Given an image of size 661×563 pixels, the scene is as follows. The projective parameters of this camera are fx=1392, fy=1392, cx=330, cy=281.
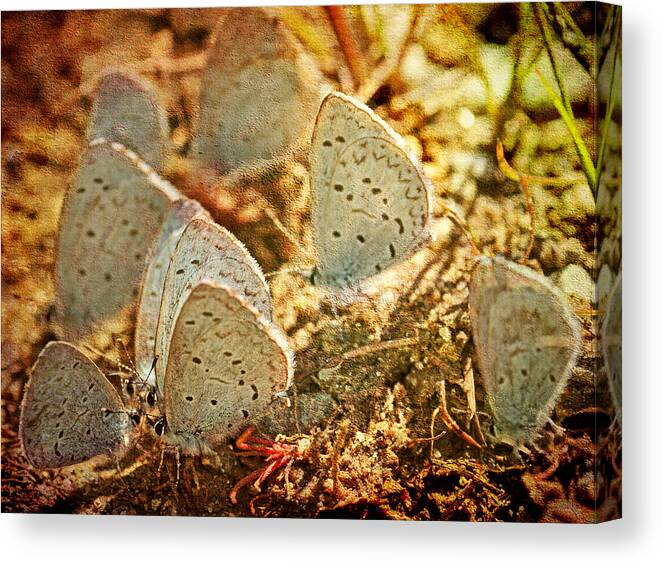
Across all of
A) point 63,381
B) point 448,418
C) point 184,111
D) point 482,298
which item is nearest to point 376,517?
point 448,418

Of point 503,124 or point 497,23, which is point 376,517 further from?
point 497,23

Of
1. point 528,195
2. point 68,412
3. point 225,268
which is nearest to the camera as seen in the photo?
point 528,195

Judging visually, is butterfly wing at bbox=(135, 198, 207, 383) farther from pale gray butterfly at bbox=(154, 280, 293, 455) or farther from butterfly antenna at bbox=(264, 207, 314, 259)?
butterfly antenna at bbox=(264, 207, 314, 259)

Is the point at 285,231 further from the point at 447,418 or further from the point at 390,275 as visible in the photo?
the point at 447,418

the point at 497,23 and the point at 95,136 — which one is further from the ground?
the point at 497,23

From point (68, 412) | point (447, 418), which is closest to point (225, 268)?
point (68, 412)

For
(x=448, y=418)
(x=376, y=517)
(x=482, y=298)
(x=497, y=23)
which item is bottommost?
(x=376, y=517)

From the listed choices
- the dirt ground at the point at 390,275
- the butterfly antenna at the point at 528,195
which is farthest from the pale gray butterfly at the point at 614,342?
the butterfly antenna at the point at 528,195
